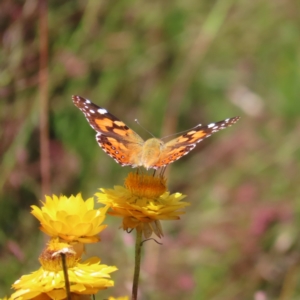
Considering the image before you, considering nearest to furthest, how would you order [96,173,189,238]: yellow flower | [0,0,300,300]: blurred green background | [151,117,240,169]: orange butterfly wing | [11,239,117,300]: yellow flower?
[11,239,117,300]: yellow flower, [96,173,189,238]: yellow flower, [151,117,240,169]: orange butterfly wing, [0,0,300,300]: blurred green background

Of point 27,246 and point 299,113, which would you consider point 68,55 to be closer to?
point 27,246

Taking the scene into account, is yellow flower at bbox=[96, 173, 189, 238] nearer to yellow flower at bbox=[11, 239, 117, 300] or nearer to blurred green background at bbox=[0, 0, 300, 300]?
yellow flower at bbox=[11, 239, 117, 300]

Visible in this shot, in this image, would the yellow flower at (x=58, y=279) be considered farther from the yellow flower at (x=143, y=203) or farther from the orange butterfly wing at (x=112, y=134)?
the orange butterfly wing at (x=112, y=134)

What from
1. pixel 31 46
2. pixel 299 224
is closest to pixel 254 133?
pixel 299 224

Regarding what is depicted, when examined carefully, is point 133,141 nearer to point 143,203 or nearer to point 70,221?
point 143,203

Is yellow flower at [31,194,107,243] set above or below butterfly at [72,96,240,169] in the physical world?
below

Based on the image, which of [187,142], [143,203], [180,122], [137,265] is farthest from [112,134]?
[180,122]

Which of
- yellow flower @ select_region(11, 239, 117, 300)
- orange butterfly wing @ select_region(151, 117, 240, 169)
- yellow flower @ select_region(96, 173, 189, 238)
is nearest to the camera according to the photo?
yellow flower @ select_region(11, 239, 117, 300)

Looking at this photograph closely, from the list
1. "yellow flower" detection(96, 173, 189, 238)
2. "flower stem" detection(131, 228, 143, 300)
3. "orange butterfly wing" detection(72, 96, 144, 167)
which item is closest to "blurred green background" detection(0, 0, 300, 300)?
"orange butterfly wing" detection(72, 96, 144, 167)
